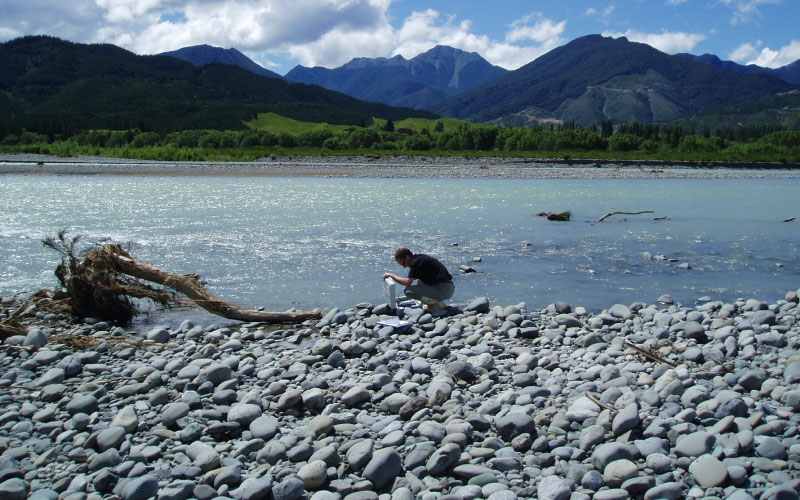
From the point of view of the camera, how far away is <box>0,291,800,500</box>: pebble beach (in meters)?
5.23

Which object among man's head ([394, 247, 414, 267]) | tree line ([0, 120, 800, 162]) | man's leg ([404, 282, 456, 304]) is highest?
tree line ([0, 120, 800, 162])

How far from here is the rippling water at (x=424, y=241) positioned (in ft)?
46.4

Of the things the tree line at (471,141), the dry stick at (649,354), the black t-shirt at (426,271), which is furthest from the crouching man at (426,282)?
the tree line at (471,141)

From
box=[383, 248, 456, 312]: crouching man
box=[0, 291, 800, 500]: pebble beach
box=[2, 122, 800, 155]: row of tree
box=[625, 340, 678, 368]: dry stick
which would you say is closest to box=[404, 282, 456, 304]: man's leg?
box=[383, 248, 456, 312]: crouching man

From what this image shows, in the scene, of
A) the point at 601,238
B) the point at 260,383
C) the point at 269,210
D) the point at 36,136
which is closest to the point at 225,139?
the point at 36,136

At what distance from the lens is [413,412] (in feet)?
21.8

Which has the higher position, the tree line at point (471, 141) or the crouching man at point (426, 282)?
the tree line at point (471, 141)

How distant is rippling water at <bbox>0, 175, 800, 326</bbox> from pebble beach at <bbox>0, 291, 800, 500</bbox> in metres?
3.39

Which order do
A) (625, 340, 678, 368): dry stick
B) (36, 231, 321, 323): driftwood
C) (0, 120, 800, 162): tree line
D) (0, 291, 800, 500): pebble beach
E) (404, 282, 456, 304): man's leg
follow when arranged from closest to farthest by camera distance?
1. (0, 291, 800, 500): pebble beach
2. (625, 340, 678, 368): dry stick
3. (36, 231, 321, 323): driftwood
4. (404, 282, 456, 304): man's leg
5. (0, 120, 800, 162): tree line

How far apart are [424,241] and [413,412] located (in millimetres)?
14551

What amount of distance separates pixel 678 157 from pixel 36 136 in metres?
143

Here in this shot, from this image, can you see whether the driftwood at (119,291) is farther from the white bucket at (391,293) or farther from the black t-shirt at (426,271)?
the black t-shirt at (426,271)

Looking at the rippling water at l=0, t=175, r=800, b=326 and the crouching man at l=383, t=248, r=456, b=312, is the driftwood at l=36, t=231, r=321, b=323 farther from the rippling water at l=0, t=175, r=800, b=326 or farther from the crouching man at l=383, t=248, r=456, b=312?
the crouching man at l=383, t=248, r=456, b=312

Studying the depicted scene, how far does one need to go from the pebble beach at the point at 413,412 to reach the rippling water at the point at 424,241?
11.1 ft
